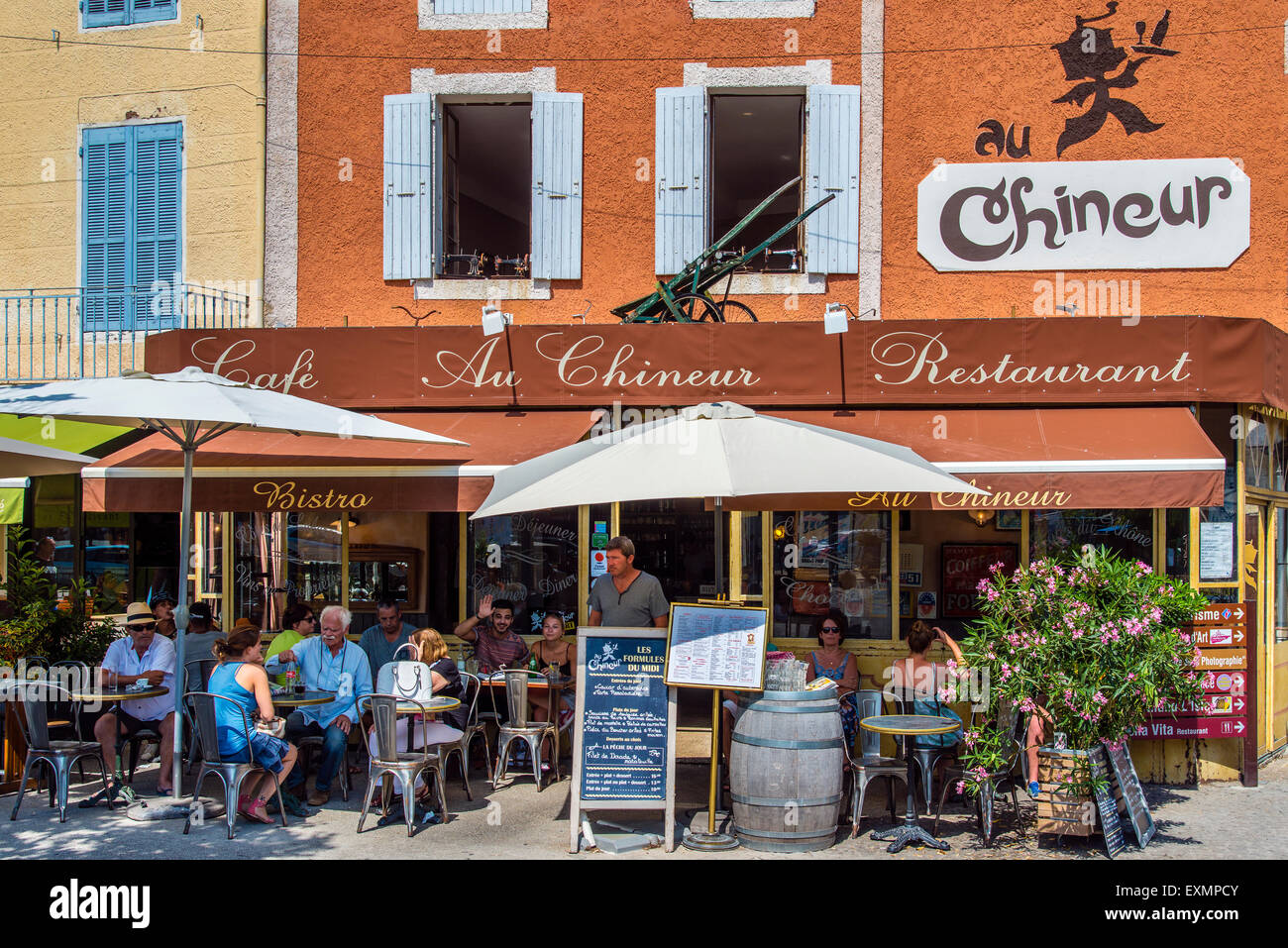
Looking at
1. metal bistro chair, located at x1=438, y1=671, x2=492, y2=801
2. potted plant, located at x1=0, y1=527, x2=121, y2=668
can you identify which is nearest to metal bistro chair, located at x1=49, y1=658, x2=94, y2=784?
→ potted plant, located at x1=0, y1=527, x2=121, y2=668

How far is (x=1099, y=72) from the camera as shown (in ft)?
32.9

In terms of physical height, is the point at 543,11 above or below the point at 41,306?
above

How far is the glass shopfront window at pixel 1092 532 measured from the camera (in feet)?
29.0

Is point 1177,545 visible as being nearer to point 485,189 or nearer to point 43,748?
point 485,189

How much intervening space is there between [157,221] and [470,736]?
20.4 feet

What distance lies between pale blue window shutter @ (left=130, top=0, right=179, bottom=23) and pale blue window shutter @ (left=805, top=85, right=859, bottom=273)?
6.20m

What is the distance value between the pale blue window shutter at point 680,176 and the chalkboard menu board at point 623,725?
462cm

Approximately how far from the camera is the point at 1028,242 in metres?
9.96

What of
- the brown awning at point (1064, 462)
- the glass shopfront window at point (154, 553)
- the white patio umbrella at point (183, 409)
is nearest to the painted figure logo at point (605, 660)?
the brown awning at point (1064, 462)

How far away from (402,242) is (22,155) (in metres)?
4.05

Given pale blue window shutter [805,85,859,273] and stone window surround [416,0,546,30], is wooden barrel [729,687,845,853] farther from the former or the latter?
stone window surround [416,0,546,30]

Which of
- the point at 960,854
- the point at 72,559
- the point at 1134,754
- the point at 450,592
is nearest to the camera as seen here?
the point at 960,854

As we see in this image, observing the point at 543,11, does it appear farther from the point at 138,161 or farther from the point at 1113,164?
the point at 1113,164

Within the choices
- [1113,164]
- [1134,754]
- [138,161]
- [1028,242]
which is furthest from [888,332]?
[138,161]
